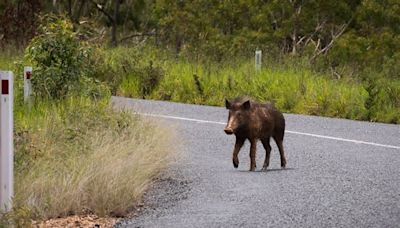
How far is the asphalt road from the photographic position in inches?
380

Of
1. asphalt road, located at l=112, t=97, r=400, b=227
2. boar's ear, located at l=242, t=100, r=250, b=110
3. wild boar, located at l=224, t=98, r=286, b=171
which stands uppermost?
boar's ear, located at l=242, t=100, r=250, b=110

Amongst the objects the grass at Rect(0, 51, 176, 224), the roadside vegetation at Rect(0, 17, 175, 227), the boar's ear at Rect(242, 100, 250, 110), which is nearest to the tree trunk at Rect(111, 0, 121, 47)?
the roadside vegetation at Rect(0, 17, 175, 227)

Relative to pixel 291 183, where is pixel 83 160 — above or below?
above

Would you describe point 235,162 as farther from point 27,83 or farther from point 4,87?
point 27,83

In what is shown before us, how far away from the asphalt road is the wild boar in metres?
0.28

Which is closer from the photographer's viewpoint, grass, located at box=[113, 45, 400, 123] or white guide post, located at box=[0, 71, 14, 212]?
white guide post, located at box=[0, 71, 14, 212]

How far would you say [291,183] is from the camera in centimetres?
1166

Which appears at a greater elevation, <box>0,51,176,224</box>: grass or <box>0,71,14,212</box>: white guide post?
<box>0,71,14,212</box>: white guide post

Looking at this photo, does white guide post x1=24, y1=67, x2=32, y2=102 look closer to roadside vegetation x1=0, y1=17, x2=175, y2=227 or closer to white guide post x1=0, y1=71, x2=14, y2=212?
roadside vegetation x1=0, y1=17, x2=175, y2=227

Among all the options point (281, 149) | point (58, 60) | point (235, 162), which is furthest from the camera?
point (58, 60)

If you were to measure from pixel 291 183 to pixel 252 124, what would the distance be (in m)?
0.95

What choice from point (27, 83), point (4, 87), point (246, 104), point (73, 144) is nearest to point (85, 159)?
point (73, 144)

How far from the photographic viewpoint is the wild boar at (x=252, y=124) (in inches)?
479

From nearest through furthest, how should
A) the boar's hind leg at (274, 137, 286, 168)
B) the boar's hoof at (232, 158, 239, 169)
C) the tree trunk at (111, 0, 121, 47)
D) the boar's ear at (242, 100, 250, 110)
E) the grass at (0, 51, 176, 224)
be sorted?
1. the grass at (0, 51, 176, 224)
2. the boar's ear at (242, 100, 250, 110)
3. the boar's hoof at (232, 158, 239, 169)
4. the boar's hind leg at (274, 137, 286, 168)
5. the tree trunk at (111, 0, 121, 47)
